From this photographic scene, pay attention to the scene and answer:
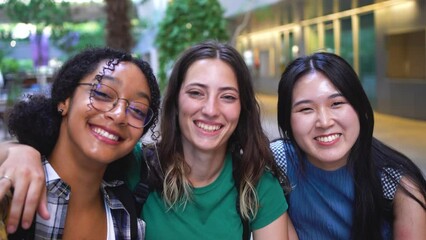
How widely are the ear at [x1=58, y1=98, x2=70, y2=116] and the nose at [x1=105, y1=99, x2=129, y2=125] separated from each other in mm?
208

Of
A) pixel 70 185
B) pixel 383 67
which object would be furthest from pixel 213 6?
pixel 70 185

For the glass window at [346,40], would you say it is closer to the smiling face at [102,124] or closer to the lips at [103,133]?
the smiling face at [102,124]

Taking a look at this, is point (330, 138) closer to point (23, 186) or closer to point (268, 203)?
point (268, 203)

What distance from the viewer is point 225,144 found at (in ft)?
7.84

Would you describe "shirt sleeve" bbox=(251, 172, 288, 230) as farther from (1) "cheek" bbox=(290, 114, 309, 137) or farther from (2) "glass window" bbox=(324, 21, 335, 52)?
(2) "glass window" bbox=(324, 21, 335, 52)

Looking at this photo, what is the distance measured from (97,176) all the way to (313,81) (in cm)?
117

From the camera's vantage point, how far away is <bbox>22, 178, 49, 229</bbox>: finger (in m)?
1.48

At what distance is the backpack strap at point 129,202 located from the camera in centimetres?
196

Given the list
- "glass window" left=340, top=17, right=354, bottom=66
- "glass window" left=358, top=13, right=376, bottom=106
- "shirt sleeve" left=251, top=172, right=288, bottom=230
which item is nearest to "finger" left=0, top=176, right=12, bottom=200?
"shirt sleeve" left=251, top=172, right=288, bottom=230

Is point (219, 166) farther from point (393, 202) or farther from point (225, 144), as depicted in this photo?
point (393, 202)

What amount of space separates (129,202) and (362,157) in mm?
1218

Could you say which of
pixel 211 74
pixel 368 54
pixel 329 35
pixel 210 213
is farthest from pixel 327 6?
pixel 210 213

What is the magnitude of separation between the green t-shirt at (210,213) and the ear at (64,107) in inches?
23.7

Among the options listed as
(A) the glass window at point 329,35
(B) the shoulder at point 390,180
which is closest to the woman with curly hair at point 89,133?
(B) the shoulder at point 390,180
